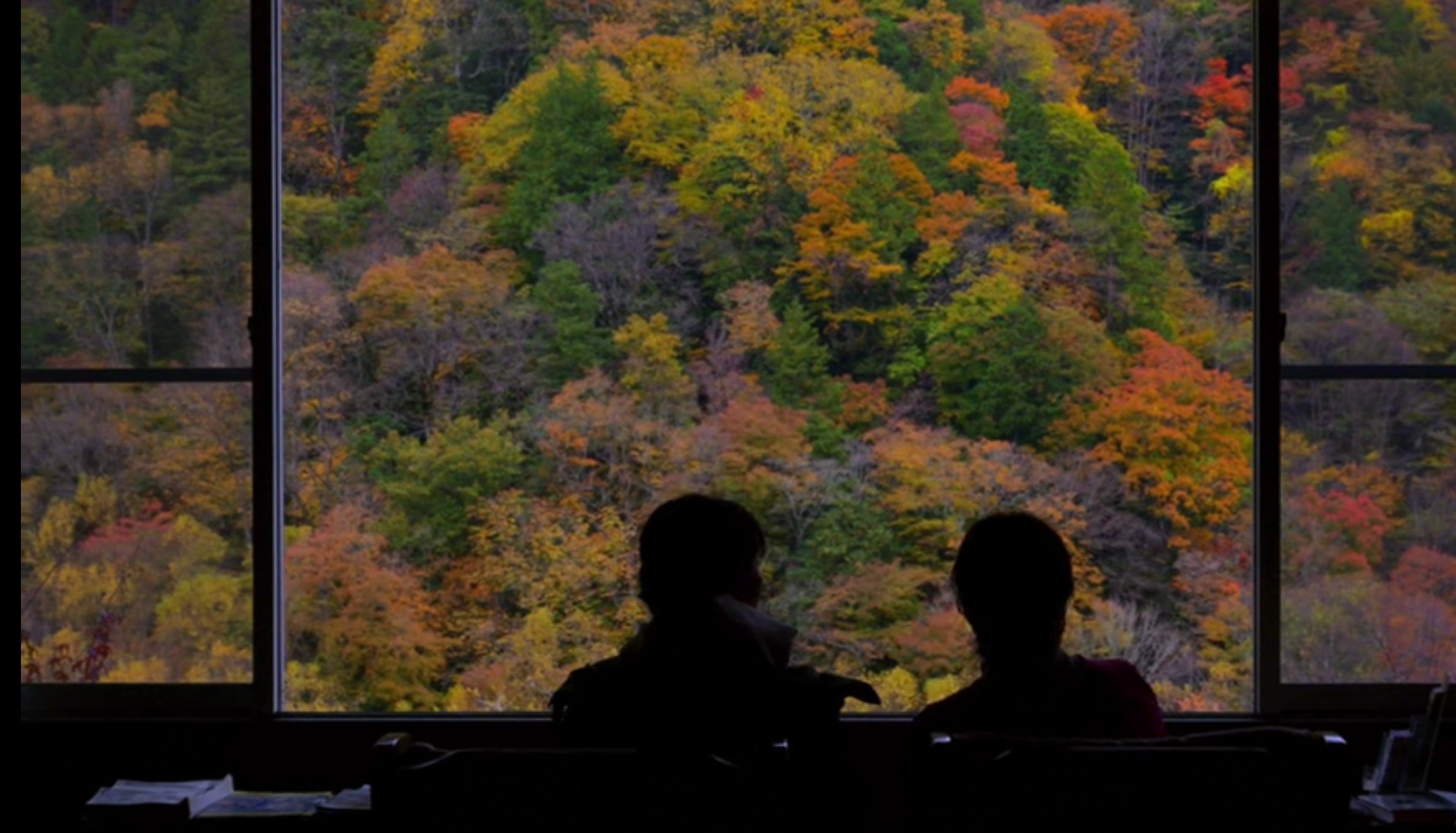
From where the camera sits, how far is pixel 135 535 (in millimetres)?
3430

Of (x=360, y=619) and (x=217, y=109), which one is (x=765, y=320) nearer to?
(x=360, y=619)

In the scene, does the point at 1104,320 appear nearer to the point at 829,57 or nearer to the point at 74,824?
the point at 829,57

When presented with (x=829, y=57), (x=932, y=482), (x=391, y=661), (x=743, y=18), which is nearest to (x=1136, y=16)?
(x=829, y=57)

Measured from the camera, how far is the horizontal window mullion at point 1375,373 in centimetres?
327

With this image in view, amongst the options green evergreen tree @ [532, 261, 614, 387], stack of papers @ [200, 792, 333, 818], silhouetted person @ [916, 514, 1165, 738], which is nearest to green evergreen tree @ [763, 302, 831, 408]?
green evergreen tree @ [532, 261, 614, 387]

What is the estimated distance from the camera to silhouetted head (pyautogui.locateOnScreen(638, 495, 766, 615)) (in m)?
2.38

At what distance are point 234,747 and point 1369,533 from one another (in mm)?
2685

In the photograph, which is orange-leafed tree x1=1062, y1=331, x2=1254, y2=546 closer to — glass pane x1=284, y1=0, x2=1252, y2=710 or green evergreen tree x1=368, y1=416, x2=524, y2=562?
glass pane x1=284, y1=0, x2=1252, y2=710

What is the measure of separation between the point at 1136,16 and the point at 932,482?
207 cm

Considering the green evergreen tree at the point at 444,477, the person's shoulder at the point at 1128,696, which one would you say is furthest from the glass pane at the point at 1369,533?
the green evergreen tree at the point at 444,477

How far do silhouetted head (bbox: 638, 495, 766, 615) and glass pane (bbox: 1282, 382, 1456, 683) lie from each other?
1.50 metres

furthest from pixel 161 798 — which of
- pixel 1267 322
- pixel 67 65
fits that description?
pixel 1267 322

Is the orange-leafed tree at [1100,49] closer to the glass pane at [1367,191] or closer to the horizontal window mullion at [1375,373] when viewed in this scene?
the glass pane at [1367,191]

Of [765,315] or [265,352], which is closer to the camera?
[265,352]
